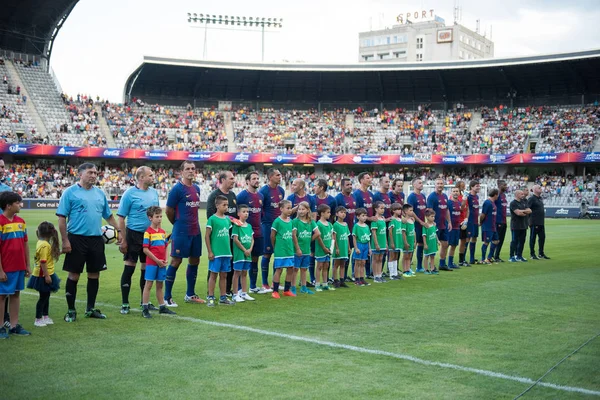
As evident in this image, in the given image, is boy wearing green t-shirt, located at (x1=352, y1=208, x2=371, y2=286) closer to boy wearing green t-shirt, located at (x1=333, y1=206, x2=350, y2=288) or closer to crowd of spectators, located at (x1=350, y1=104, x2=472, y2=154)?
boy wearing green t-shirt, located at (x1=333, y1=206, x2=350, y2=288)

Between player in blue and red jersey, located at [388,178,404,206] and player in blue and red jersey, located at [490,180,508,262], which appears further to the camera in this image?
player in blue and red jersey, located at [490,180,508,262]

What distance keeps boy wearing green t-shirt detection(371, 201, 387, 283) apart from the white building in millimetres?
99592

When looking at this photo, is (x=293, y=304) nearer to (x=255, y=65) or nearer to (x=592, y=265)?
(x=592, y=265)

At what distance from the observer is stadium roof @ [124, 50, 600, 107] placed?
53.4m

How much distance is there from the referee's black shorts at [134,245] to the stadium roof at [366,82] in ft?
160

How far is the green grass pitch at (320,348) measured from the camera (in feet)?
16.8

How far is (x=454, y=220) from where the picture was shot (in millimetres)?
14922

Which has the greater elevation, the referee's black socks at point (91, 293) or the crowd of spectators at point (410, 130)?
the crowd of spectators at point (410, 130)

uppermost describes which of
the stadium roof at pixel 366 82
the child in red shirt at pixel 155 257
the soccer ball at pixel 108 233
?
the stadium roof at pixel 366 82

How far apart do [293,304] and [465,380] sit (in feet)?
14.0

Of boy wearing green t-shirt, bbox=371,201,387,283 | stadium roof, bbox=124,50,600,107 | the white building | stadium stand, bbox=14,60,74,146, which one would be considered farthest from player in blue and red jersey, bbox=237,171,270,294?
the white building

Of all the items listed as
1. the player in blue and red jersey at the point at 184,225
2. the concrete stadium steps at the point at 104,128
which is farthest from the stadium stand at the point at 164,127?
the player in blue and red jersey at the point at 184,225

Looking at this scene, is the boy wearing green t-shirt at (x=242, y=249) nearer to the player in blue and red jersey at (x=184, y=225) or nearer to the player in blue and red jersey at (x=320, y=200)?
the player in blue and red jersey at (x=184, y=225)

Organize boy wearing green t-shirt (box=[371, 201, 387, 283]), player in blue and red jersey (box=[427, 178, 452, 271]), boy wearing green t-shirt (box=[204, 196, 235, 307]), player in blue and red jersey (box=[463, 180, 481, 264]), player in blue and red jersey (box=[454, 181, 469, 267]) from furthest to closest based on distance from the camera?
1. player in blue and red jersey (box=[463, 180, 481, 264])
2. player in blue and red jersey (box=[454, 181, 469, 267])
3. player in blue and red jersey (box=[427, 178, 452, 271])
4. boy wearing green t-shirt (box=[371, 201, 387, 283])
5. boy wearing green t-shirt (box=[204, 196, 235, 307])
